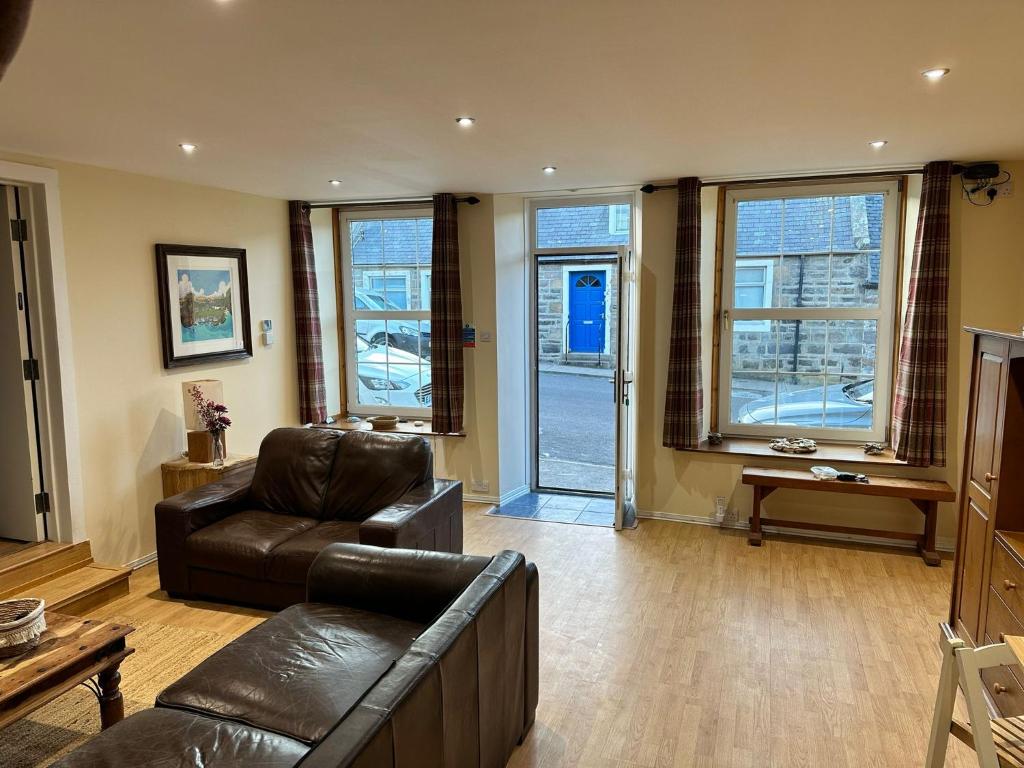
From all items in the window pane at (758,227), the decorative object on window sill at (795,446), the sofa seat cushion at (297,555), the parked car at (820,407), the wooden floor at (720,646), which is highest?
the window pane at (758,227)

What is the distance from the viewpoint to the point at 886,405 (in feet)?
15.8

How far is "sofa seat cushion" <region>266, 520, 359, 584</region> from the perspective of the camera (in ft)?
11.5

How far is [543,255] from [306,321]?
6.81 feet

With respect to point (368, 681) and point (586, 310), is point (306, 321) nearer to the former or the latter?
point (586, 310)

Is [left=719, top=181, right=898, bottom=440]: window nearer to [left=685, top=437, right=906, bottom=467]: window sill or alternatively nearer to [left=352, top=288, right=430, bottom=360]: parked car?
[left=685, top=437, right=906, bottom=467]: window sill

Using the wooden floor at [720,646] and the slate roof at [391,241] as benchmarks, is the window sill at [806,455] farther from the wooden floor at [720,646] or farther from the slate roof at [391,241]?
the slate roof at [391,241]

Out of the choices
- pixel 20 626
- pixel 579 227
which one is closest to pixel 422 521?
pixel 20 626

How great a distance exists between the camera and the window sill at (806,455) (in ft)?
15.0

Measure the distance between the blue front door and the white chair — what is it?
13.3 ft

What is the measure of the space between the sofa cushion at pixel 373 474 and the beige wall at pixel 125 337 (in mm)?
1394

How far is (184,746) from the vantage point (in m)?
1.85

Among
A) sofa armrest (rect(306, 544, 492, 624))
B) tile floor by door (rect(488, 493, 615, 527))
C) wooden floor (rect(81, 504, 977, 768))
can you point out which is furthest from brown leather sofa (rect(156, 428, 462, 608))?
tile floor by door (rect(488, 493, 615, 527))

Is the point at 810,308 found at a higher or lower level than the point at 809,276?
lower

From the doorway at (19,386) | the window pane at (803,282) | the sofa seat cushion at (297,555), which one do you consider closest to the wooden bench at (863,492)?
the window pane at (803,282)
